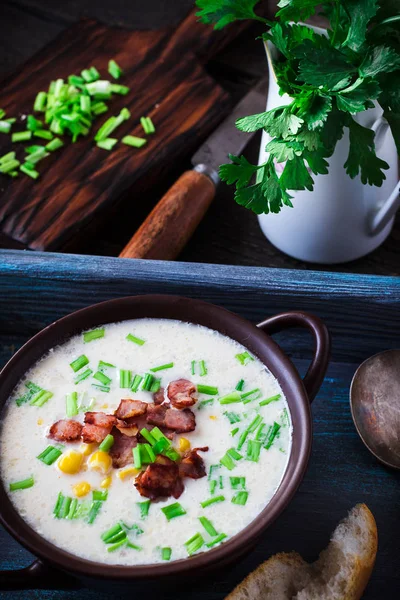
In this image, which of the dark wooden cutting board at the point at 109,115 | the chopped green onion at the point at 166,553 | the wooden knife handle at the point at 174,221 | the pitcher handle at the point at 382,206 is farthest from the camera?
the dark wooden cutting board at the point at 109,115

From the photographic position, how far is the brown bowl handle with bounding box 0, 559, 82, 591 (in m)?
1.06

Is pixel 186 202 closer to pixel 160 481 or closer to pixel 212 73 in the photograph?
pixel 212 73

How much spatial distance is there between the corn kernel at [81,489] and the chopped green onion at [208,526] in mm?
170

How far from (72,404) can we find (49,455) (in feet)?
0.30

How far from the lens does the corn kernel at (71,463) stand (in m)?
1.12

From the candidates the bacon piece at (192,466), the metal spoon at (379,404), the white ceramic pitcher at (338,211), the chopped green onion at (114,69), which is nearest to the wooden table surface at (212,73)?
the white ceramic pitcher at (338,211)

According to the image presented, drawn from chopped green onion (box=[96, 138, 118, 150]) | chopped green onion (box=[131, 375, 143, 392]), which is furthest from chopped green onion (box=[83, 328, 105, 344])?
chopped green onion (box=[96, 138, 118, 150])

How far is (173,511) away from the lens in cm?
108

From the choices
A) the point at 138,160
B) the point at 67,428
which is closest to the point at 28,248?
the point at 138,160

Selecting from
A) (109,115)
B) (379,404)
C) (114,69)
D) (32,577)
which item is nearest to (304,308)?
(379,404)

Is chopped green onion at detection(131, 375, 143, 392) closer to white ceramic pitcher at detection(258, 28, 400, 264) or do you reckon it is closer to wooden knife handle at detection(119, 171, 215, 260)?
wooden knife handle at detection(119, 171, 215, 260)

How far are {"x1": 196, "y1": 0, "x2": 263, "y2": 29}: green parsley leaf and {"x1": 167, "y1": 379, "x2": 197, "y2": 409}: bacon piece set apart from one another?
70 centimetres

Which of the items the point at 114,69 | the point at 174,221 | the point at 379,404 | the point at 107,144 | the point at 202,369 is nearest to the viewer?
the point at 202,369

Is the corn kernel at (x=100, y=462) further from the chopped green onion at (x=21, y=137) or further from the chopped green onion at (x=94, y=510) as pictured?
the chopped green onion at (x=21, y=137)
